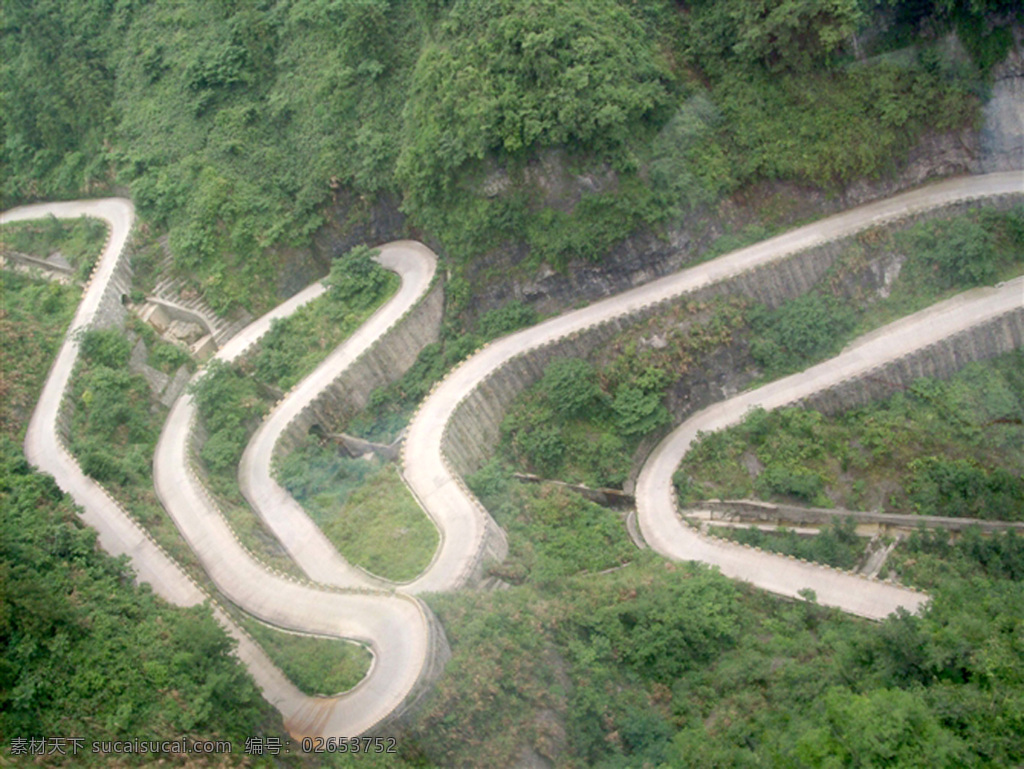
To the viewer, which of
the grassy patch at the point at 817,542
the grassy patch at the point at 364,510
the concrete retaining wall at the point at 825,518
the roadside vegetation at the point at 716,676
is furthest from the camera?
the concrete retaining wall at the point at 825,518

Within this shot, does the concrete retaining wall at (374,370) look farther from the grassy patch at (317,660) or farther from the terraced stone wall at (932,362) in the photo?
the terraced stone wall at (932,362)

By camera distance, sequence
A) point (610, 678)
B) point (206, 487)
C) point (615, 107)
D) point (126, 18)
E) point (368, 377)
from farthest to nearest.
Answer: point (126, 18) < point (368, 377) < point (615, 107) < point (206, 487) < point (610, 678)

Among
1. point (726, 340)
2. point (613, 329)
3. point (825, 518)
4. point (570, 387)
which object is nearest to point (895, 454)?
point (825, 518)

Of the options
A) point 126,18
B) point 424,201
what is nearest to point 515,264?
point 424,201

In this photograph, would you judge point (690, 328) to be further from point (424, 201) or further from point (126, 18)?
point (126, 18)

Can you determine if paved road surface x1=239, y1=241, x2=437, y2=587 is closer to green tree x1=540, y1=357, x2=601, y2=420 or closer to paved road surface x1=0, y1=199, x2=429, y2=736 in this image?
paved road surface x1=0, y1=199, x2=429, y2=736

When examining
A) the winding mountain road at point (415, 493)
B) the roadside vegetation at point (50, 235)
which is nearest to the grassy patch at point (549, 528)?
the winding mountain road at point (415, 493)

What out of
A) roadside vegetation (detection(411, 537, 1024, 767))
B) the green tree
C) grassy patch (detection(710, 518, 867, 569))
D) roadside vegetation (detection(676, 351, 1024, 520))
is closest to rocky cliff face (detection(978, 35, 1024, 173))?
roadside vegetation (detection(676, 351, 1024, 520))
